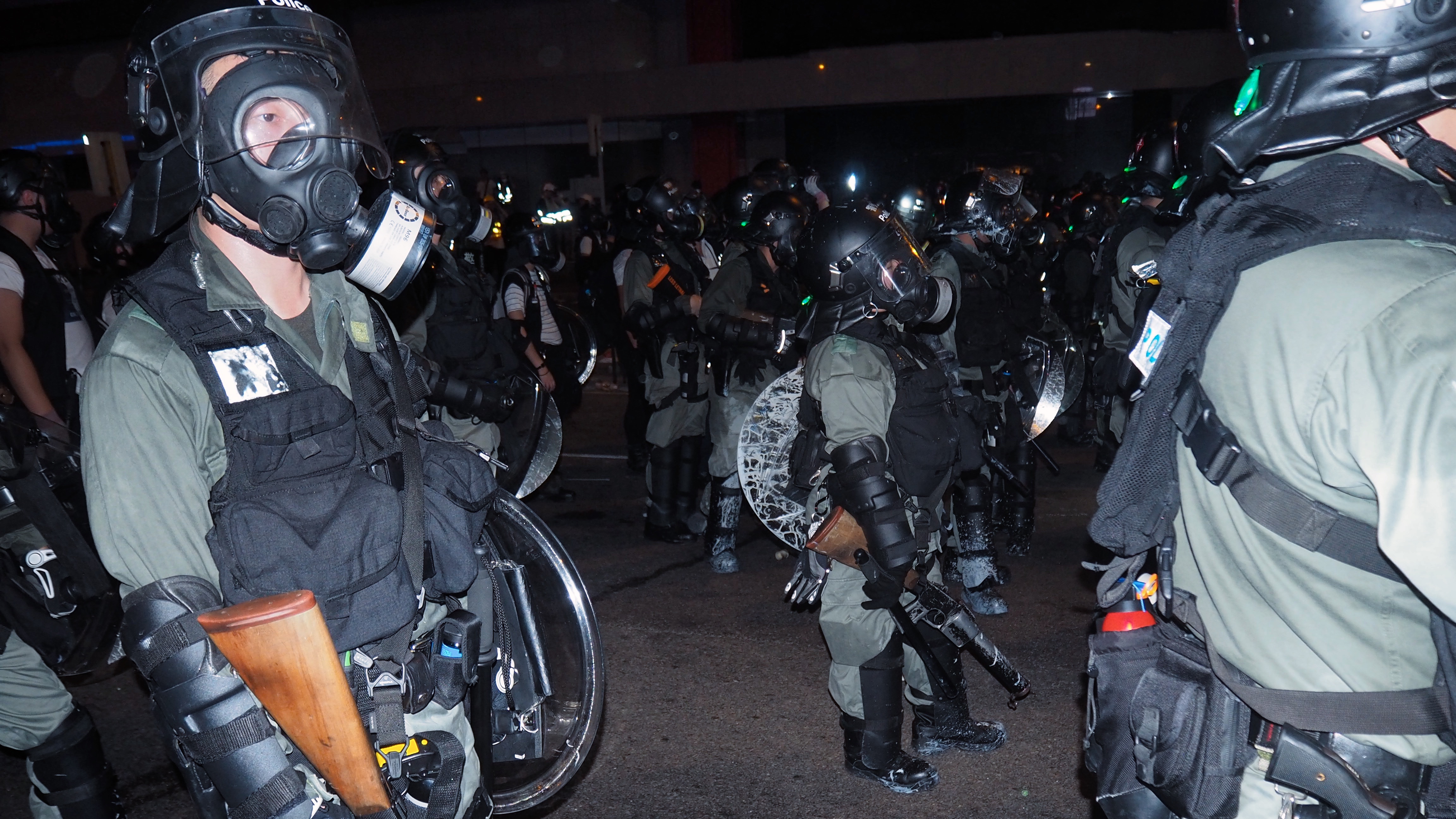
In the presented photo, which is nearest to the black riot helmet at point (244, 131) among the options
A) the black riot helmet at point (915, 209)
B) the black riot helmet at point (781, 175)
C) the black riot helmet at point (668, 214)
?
the black riot helmet at point (668, 214)

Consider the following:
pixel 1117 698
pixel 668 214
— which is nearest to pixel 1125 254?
pixel 668 214

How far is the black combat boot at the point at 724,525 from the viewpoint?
573cm

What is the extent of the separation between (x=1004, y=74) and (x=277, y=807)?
20.1 metres

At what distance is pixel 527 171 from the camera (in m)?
23.3

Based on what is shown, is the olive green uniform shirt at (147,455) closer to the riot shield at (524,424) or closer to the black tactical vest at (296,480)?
the black tactical vest at (296,480)

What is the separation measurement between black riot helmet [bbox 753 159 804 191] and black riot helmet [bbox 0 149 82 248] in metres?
4.15

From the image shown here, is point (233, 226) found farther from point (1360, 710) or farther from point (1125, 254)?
point (1125, 254)

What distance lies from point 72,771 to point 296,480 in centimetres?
181

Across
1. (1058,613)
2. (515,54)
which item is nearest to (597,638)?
(1058,613)

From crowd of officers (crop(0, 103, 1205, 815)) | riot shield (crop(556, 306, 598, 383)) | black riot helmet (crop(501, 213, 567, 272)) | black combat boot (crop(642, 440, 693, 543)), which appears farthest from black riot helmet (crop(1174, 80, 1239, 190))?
riot shield (crop(556, 306, 598, 383))

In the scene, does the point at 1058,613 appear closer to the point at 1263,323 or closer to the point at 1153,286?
the point at 1153,286

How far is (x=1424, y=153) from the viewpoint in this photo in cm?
143

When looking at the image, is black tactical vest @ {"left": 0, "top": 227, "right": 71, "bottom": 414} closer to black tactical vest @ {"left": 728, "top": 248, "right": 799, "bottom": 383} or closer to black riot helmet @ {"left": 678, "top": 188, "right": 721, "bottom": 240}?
black tactical vest @ {"left": 728, "top": 248, "right": 799, "bottom": 383}

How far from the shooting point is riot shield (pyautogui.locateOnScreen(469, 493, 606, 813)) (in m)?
2.21
